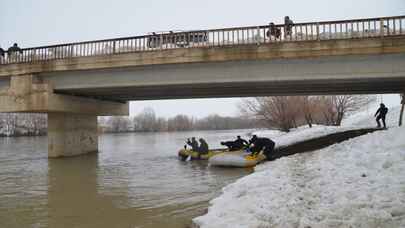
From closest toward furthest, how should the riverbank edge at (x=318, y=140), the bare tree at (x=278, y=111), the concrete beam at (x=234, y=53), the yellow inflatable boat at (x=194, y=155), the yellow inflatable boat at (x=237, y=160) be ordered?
the concrete beam at (x=234, y=53)
the yellow inflatable boat at (x=237, y=160)
the riverbank edge at (x=318, y=140)
the yellow inflatable boat at (x=194, y=155)
the bare tree at (x=278, y=111)

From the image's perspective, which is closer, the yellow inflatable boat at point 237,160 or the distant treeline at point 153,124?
the yellow inflatable boat at point 237,160

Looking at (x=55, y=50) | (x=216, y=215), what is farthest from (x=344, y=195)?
(x=55, y=50)

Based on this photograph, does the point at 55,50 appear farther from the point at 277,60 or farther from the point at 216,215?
the point at 216,215

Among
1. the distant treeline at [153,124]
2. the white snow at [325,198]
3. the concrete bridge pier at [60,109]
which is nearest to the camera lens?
the white snow at [325,198]

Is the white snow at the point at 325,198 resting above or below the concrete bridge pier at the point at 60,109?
below

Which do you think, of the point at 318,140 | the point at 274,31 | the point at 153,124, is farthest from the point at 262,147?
the point at 153,124

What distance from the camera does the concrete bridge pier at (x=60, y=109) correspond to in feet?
61.3

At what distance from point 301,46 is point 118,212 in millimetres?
11607

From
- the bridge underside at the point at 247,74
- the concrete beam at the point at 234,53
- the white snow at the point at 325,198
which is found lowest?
the white snow at the point at 325,198

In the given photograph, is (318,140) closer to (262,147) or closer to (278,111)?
(262,147)

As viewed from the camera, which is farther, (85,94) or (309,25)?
(85,94)

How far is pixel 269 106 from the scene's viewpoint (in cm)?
3841

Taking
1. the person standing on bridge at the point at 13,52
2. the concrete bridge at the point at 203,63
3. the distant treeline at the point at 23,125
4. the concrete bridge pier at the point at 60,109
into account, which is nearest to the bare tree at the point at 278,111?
the concrete bridge at the point at 203,63

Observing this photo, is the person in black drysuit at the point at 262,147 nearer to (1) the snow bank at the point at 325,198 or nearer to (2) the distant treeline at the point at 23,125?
(1) the snow bank at the point at 325,198
